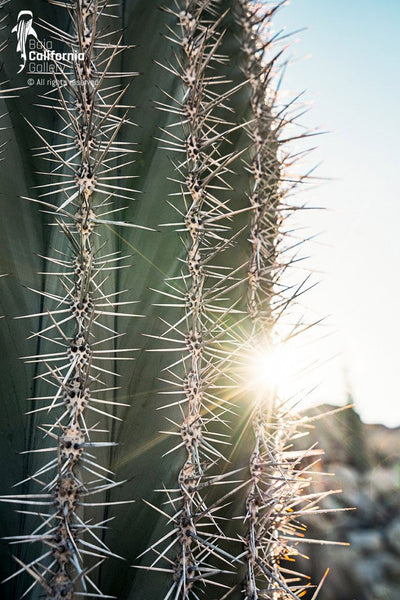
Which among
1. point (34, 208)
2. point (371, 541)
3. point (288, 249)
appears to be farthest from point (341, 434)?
point (34, 208)

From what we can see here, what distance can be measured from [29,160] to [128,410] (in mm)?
529

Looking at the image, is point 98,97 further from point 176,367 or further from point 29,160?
point 176,367

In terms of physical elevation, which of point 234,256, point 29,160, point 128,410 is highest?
point 29,160

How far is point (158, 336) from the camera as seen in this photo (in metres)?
0.94

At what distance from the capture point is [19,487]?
3.07ft

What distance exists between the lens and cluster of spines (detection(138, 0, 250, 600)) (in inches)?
32.6

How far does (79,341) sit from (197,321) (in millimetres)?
201
